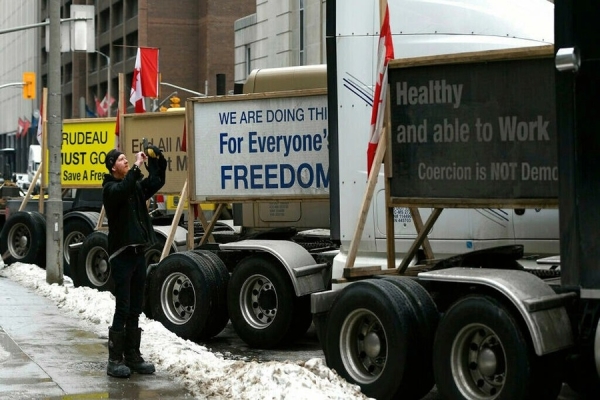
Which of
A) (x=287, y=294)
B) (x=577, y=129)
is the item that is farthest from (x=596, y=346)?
(x=287, y=294)

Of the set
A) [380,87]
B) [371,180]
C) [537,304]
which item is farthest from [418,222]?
[537,304]

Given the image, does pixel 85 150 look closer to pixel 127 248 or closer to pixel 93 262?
pixel 93 262

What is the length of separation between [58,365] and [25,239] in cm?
1051

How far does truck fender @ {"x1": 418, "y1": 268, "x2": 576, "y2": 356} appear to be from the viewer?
281 inches

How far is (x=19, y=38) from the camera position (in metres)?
111

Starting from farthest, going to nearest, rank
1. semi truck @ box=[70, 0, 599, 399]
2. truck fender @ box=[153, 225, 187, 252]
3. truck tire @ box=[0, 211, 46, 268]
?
truck tire @ box=[0, 211, 46, 268] < truck fender @ box=[153, 225, 187, 252] < semi truck @ box=[70, 0, 599, 399]

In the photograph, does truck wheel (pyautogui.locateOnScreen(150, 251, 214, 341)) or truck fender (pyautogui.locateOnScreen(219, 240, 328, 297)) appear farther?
truck wheel (pyautogui.locateOnScreen(150, 251, 214, 341))

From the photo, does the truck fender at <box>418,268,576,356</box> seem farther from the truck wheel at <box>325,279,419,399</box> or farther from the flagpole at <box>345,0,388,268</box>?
the flagpole at <box>345,0,388,268</box>

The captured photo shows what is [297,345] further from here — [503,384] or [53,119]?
[53,119]

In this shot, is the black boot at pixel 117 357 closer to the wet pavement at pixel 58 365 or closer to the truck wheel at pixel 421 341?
the wet pavement at pixel 58 365

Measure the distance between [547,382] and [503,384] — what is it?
29cm

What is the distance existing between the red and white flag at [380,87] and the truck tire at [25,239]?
Answer: 11.8m

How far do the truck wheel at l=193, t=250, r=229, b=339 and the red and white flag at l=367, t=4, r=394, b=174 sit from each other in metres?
3.32

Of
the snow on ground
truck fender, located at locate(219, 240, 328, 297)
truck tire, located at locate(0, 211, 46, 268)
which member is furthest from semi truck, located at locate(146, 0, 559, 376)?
truck tire, located at locate(0, 211, 46, 268)
